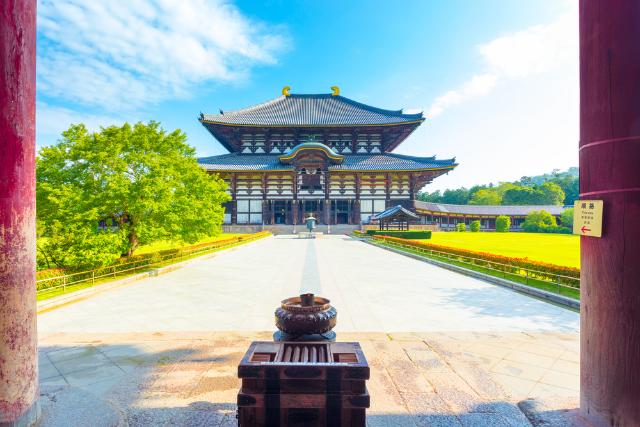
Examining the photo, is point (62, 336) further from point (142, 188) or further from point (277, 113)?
point (277, 113)

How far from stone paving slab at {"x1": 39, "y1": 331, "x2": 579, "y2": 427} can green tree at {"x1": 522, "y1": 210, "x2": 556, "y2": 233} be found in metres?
40.3

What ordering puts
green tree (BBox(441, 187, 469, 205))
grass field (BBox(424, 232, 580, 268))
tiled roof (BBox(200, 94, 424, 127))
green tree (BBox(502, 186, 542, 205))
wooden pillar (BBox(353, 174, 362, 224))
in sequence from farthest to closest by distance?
green tree (BBox(441, 187, 469, 205)) < green tree (BBox(502, 186, 542, 205)) < tiled roof (BBox(200, 94, 424, 127)) < wooden pillar (BBox(353, 174, 362, 224)) < grass field (BBox(424, 232, 580, 268))

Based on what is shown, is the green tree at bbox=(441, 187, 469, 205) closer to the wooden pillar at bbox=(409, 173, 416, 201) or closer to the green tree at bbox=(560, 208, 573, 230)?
the green tree at bbox=(560, 208, 573, 230)

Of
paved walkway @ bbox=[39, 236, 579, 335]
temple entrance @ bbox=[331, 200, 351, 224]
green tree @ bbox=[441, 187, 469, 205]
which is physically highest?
green tree @ bbox=[441, 187, 469, 205]

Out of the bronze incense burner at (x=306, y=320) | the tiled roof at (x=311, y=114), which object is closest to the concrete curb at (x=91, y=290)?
the bronze incense burner at (x=306, y=320)

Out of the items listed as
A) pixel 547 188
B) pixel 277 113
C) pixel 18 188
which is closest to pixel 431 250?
pixel 18 188

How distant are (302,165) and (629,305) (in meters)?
30.8

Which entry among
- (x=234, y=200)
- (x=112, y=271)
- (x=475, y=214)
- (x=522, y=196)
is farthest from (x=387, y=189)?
(x=522, y=196)

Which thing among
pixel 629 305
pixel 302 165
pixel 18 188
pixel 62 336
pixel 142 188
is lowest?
pixel 62 336

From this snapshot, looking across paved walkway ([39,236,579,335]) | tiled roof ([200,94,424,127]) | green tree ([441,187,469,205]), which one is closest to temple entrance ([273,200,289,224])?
tiled roof ([200,94,424,127])

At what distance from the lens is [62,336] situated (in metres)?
4.66

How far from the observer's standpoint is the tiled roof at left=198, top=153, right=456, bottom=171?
31.1 m

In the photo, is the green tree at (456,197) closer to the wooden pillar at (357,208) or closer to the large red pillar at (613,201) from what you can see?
the wooden pillar at (357,208)

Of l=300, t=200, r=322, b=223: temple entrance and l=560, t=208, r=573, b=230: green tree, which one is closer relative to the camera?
l=300, t=200, r=322, b=223: temple entrance
